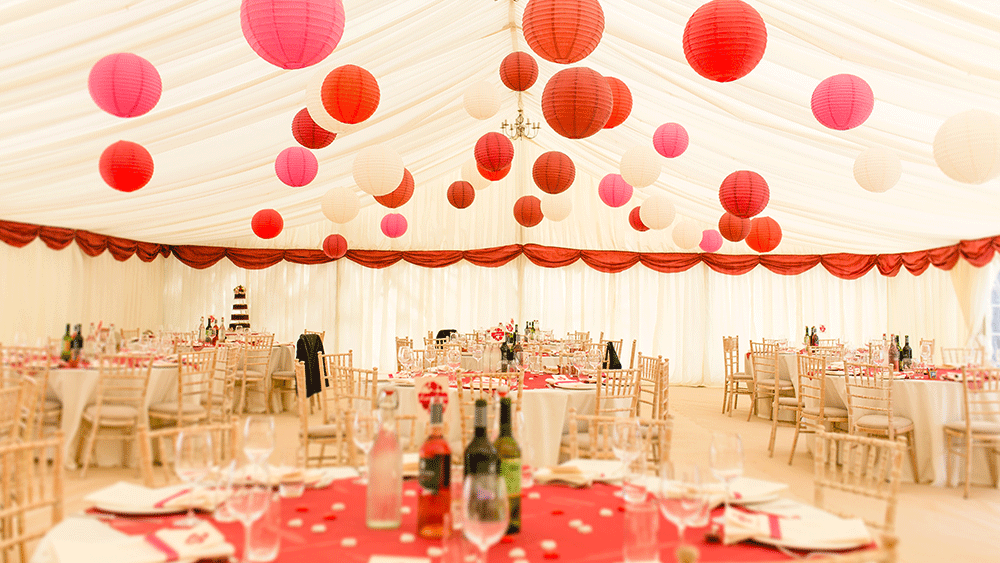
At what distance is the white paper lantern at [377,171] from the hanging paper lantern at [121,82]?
7.29ft

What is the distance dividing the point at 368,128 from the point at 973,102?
6.17 meters

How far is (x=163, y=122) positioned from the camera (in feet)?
19.9

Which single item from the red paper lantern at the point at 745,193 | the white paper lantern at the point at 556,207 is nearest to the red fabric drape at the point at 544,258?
the white paper lantern at the point at 556,207

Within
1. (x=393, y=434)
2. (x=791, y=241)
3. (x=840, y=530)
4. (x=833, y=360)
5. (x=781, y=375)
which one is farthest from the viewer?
(x=791, y=241)

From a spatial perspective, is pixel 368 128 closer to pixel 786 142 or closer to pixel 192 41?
pixel 192 41

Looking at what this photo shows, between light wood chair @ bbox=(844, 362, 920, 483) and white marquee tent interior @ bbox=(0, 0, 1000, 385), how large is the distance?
2.18m

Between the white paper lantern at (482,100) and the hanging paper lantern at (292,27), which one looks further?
the white paper lantern at (482,100)

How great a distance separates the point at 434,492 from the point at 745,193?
5.27m

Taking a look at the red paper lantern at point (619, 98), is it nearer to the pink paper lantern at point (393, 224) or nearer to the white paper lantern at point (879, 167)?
the white paper lantern at point (879, 167)

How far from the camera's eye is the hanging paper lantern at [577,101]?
4.26 metres

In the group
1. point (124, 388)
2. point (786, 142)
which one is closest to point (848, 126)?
point (786, 142)

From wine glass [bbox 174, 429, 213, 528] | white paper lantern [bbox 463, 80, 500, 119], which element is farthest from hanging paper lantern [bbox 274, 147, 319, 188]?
wine glass [bbox 174, 429, 213, 528]

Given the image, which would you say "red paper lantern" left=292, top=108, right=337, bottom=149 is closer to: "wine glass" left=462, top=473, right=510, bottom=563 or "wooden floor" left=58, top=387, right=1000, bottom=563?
"wooden floor" left=58, top=387, right=1000, bottom=563

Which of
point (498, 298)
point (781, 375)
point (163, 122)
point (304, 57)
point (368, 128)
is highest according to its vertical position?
point (368, 128)
